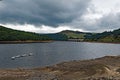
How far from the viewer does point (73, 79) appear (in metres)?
36.9

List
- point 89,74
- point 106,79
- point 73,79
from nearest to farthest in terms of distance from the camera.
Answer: point 106,79
point 73,79
point 89,74

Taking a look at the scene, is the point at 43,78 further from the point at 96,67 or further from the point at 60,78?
the point at 96,67

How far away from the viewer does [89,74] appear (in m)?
41.0

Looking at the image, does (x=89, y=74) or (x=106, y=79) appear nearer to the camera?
(x=106, y=79)

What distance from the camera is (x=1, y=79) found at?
38469 mm

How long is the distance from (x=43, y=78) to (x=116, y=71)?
1325cm

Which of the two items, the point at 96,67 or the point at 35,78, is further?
the point at 96,67

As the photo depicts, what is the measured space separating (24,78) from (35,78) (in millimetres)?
1716

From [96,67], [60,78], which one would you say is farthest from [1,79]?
[96,67]

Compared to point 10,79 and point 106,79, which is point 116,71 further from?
point 10,79

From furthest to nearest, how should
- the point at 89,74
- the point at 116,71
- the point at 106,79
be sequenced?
the point at 116,71
the point at 89,74
the point at 106,79

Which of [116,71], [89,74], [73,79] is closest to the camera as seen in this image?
[73,79]

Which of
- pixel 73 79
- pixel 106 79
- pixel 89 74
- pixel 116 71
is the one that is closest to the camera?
pixel 106 79

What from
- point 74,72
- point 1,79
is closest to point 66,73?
point 74,72
